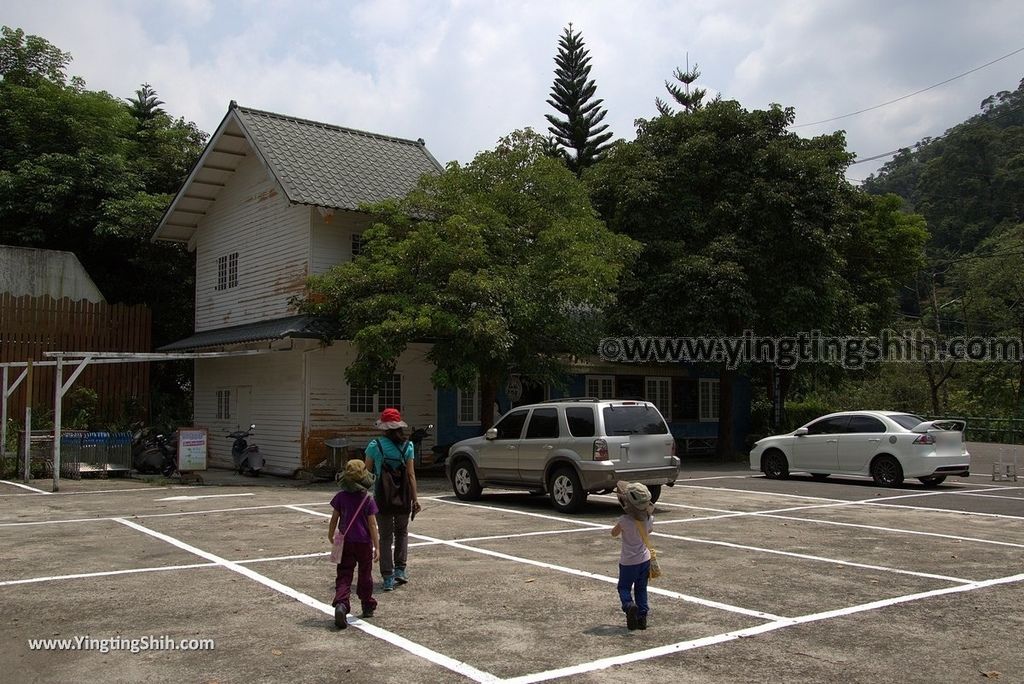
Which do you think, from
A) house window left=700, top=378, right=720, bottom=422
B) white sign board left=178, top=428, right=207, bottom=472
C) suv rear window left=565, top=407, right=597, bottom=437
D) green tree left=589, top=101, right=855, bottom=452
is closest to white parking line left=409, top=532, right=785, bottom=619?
suv rear window left=565, top=407, right=597, bottom=437

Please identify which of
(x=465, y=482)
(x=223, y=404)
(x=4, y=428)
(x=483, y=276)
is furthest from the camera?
(x=223, y=404)

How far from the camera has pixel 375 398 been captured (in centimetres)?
2066

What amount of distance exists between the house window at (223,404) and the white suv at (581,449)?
11551 mm

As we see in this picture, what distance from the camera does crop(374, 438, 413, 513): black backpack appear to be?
7.86 meters

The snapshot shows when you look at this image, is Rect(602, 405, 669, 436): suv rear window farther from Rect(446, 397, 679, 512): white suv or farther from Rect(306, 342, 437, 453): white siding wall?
Rect(306, 342, 437, 453): white siding wall

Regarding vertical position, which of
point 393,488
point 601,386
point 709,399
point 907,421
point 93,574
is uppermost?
point 601,386

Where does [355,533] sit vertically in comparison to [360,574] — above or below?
above

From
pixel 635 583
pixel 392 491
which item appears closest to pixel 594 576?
pixel 635 583

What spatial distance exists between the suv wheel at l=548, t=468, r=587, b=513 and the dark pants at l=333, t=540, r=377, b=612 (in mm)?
6274

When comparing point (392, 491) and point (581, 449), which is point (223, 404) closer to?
point (581, 449)

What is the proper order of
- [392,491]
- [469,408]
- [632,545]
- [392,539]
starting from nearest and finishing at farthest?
[632,545], [392,491], [392,539], [469,408]

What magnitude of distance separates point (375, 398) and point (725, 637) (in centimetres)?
1521

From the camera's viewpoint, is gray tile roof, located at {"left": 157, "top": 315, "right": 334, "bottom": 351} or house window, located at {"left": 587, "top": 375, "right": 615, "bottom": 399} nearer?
gray tile roof, located at {"left": 157, "top": 315, "right": 334, "bottom": 351}

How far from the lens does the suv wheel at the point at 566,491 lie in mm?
12789
